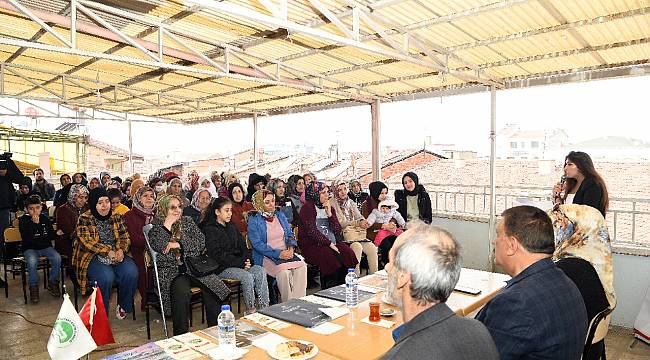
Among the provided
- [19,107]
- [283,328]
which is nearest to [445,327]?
[283,328]

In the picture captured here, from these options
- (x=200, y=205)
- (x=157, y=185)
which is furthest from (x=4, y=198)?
(x=200, y=205)

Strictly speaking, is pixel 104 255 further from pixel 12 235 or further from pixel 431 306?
pixel 431 306

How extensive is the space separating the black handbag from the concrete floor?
2.52 ft

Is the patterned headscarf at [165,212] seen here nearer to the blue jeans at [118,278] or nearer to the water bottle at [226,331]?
the blue jeans at [118,278]

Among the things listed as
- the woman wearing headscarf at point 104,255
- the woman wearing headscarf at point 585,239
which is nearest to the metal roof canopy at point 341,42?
the woman wearing headscarf at point 104,255

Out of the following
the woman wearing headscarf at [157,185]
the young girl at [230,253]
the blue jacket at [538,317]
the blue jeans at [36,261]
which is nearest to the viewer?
the blue jacket at [538,317]

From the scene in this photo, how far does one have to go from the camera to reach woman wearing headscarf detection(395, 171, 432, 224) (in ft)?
21.4

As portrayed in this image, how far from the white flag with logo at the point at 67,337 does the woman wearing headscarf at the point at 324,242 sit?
3.28 metres

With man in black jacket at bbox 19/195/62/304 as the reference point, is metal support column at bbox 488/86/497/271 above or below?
above

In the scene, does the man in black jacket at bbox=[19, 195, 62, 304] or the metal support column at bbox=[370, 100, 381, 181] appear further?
the metal support column at bbox=[370, 100, 381, 181]

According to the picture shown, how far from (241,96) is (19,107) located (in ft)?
21.2

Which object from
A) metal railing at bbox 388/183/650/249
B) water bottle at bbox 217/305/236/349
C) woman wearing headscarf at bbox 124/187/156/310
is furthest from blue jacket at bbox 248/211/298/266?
metal railing at bbox 388/183/650/249

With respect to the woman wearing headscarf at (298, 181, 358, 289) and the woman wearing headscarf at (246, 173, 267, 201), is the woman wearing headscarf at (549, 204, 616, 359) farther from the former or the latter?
the woman wearing headscarf at (246, 173, 267, 201)

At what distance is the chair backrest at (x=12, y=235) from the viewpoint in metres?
5.25
